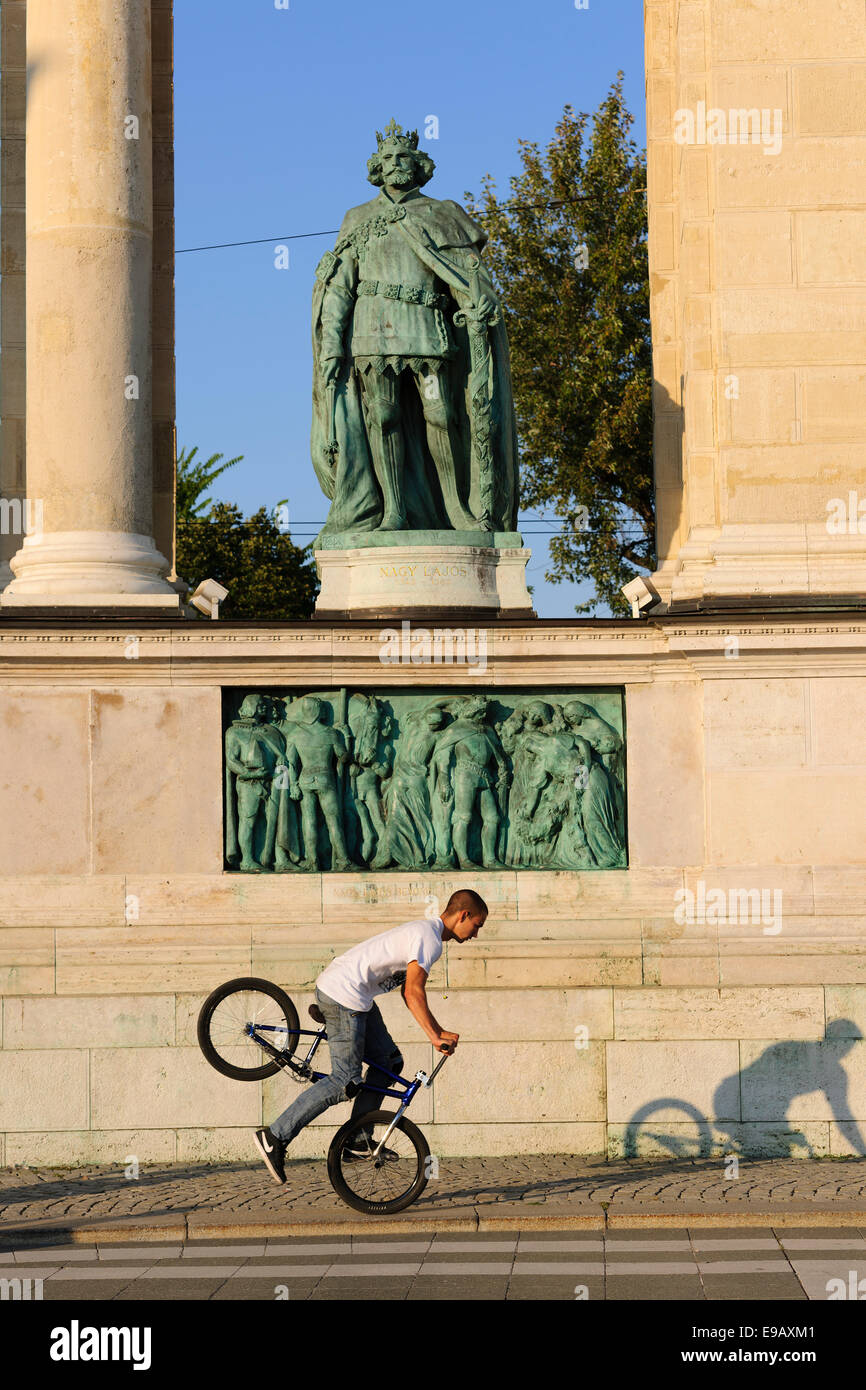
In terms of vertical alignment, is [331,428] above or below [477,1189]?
above

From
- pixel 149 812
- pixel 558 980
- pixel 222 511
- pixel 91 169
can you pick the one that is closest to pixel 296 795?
pixel 149 812

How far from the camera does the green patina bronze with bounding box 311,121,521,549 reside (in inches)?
657

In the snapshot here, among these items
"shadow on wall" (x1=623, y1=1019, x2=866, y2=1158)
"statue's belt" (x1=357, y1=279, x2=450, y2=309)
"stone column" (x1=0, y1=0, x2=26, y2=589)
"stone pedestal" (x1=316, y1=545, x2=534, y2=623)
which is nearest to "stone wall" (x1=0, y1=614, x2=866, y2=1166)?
"shadow on wall" (x1=623, y1=1019, x2=866, y2=1158)

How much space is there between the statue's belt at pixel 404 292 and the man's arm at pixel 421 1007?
6.39m

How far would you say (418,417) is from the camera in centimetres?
1714

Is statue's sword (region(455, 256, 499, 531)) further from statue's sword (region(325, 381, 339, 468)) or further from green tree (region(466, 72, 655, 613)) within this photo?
green tree (region(466, 72, 655, 613))

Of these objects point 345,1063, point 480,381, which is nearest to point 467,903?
point 345,1063

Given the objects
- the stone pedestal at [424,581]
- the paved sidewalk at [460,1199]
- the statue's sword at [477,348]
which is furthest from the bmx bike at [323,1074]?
the statue's sword at [477,348]

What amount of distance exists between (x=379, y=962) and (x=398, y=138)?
7614mm

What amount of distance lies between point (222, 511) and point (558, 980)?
40.6m

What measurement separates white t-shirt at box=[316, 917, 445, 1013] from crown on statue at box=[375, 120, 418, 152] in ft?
24.1

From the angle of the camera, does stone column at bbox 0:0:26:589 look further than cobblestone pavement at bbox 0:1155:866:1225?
Yes

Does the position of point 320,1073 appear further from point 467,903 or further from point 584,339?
point 584,339

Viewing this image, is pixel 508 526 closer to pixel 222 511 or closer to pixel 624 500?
pixel 624 500
